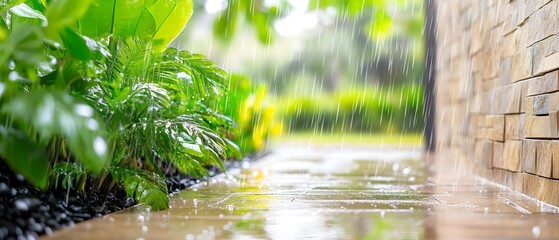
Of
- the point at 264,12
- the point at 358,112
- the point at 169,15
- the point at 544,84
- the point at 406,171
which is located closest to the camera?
the point at 544,84

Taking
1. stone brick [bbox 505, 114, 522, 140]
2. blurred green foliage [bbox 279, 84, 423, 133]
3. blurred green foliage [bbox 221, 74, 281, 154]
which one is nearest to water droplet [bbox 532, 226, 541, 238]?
stone brick [bbox 505, 114, 522, 140]

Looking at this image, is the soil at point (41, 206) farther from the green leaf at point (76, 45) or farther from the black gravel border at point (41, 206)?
the green leaf at point (76, 45)

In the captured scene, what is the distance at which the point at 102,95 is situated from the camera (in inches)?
76.1

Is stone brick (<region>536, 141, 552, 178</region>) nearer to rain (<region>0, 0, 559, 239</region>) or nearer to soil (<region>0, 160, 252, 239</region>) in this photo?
rain (<region>0, 0, 559, 239</region>)

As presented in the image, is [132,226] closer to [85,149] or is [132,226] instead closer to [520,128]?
[85,149]

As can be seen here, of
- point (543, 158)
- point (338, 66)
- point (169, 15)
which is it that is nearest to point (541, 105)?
point (543, 158)

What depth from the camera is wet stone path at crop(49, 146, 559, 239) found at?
1.56 m

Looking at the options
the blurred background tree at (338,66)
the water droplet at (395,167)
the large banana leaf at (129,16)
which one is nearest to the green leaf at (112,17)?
the large banana leaf at (129,16)

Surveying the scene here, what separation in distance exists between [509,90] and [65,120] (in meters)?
2.01

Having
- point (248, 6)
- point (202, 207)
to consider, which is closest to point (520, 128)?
point (202, 207)

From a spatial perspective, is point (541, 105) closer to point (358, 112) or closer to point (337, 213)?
point (337, 213)

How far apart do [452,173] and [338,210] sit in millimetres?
1734

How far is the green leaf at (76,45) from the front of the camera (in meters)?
1.78

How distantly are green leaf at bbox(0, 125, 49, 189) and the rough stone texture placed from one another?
1556 millimetres
